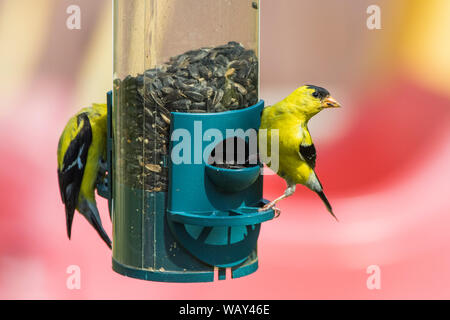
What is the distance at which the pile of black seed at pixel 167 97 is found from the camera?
11.0 feet

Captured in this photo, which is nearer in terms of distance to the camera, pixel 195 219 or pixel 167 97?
pixel 195 219

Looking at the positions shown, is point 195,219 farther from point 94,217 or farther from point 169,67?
point 94,217

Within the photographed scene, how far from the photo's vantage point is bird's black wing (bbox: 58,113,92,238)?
3914mm

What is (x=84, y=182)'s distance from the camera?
4.02 metres

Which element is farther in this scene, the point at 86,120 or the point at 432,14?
the point at 432,14

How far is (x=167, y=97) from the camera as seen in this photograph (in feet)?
11.0

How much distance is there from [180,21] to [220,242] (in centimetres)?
94

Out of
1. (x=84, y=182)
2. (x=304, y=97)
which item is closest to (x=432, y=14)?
(x=304, y=97)

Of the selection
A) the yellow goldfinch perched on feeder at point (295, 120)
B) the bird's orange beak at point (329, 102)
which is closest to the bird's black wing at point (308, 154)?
the yellow goldfinch perched on feeder at point (295, 120)

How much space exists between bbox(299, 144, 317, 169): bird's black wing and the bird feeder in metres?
0.22

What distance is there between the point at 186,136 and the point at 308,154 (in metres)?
0.61

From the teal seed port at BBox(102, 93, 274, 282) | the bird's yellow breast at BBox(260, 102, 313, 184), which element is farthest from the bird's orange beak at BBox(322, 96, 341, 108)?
the teal seed port at BBox(102, 93, 274, 282)

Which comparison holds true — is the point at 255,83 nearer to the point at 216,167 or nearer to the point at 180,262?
the point at 216,167

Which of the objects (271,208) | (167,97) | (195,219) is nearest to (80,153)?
(167,97)
